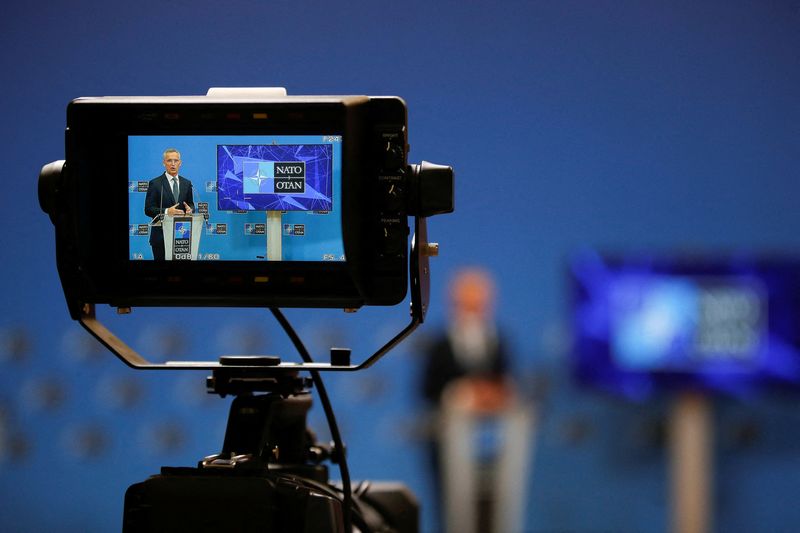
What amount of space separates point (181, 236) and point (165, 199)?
0.18 ft

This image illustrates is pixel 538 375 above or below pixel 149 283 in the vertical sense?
below

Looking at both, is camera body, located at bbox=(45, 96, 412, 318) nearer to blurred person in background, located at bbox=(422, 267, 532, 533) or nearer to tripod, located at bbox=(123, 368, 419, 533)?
tripod, located at bbox=(123, 368, 419, 533)

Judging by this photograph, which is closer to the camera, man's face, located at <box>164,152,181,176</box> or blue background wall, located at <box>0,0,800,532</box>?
man's face, located at <box>164,152,181,176</box>

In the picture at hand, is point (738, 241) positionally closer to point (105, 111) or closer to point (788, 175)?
point (788, 175)

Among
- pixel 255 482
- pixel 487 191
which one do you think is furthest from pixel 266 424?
pixel 487 191

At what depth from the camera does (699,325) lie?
4820mm

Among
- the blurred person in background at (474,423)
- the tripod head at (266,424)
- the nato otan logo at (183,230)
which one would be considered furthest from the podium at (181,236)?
the blurred person in background at (474,423)

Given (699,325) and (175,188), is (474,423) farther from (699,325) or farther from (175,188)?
(175,188)

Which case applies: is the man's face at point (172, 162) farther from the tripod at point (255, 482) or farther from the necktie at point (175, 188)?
the tripod at point (255, 482)

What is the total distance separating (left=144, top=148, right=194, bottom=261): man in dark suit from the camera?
55.9 inches

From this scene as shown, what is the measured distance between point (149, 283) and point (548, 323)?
12.8 feet

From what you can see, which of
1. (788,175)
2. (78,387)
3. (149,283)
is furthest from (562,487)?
(149,283)

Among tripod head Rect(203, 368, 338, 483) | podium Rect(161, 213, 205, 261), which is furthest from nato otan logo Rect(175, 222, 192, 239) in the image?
tripod head Rect(203, 368, 338, 483)

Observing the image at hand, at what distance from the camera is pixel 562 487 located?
17.0 ft
